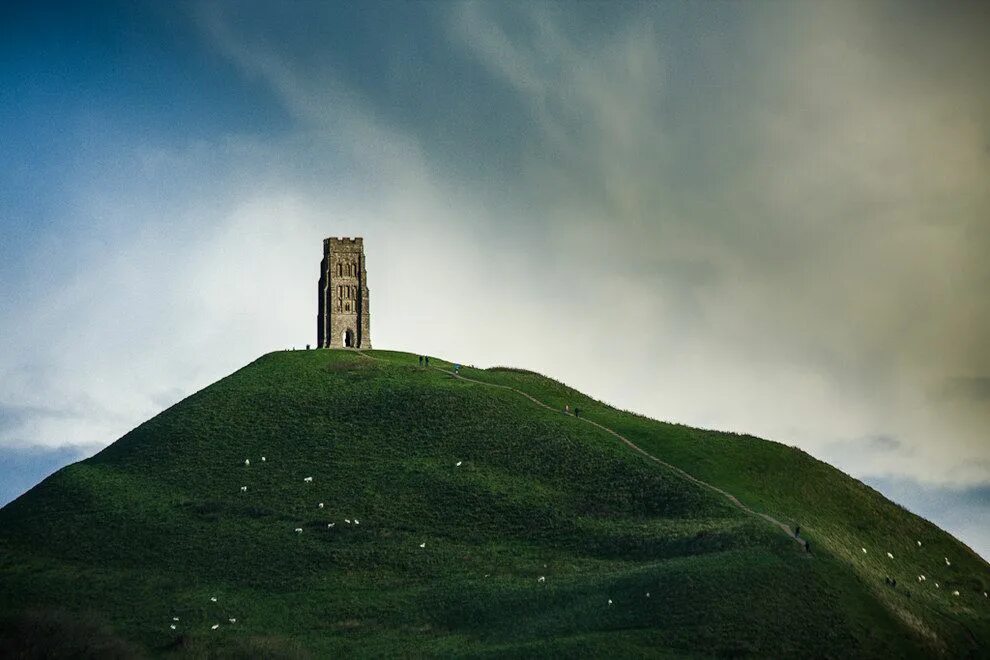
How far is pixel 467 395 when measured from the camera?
10962 centimetres

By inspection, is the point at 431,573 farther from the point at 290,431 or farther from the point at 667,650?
the point at 290,431

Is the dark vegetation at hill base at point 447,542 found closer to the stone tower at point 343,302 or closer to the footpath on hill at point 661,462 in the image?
the footpath on hill at point 661,462

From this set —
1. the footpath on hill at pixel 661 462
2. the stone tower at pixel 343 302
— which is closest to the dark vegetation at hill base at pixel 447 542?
the footpath on hill at pixel 661 462

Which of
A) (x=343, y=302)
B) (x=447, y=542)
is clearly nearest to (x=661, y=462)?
(x=447, y=542)

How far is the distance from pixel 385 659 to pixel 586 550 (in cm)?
1896

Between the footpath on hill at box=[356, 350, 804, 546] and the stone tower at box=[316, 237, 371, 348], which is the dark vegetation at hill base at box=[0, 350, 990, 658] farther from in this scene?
the stone tower at box=[316, 237, 371, 348]

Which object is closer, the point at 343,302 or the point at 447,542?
the point at 447,542

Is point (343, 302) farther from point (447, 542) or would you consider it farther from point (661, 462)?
point (447, 542)

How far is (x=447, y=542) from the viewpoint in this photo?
8612cm

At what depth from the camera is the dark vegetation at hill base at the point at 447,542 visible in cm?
7031

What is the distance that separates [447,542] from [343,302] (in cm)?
4872

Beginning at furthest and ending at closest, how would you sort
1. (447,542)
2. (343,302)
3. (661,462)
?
(343,302)
(661,462)
(447,542)

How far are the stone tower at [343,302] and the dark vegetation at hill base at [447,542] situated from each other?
11.3 meters

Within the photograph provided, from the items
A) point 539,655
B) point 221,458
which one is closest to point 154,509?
point 221,458
